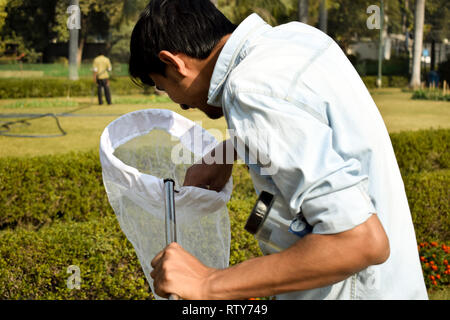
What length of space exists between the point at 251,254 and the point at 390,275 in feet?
8.42

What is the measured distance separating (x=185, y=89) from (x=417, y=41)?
2679cm

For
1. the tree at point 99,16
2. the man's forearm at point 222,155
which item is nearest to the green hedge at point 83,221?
the man's forearm at point 222,155

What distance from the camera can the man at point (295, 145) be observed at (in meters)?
0.94

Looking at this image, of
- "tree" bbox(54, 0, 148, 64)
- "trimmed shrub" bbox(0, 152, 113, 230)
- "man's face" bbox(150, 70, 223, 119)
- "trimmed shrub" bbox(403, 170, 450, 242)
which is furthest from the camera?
"tree" bbox(54, 0, 148, 64)

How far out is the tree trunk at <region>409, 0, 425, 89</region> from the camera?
25277 millimetres

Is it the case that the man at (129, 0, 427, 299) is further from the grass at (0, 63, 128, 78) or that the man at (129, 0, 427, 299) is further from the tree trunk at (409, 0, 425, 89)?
the tree trunk at (409, 0, 425, 89)

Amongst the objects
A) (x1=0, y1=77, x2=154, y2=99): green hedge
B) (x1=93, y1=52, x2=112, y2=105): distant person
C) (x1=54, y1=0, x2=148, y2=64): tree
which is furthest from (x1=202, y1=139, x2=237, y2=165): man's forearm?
(x1=93, y1=52, x2=112, y2=105): distant person

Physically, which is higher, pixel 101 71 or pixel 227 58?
pixel 227 58

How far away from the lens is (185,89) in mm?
1256

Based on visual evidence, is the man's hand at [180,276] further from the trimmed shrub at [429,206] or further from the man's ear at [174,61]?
the trimmed shrub at [429,206]

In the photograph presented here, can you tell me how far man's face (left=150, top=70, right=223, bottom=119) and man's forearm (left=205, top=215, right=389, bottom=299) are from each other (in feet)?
1.44

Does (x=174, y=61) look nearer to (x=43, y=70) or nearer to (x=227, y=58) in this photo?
(x=227, y=58)

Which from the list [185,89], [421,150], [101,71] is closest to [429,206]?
[421,150]
